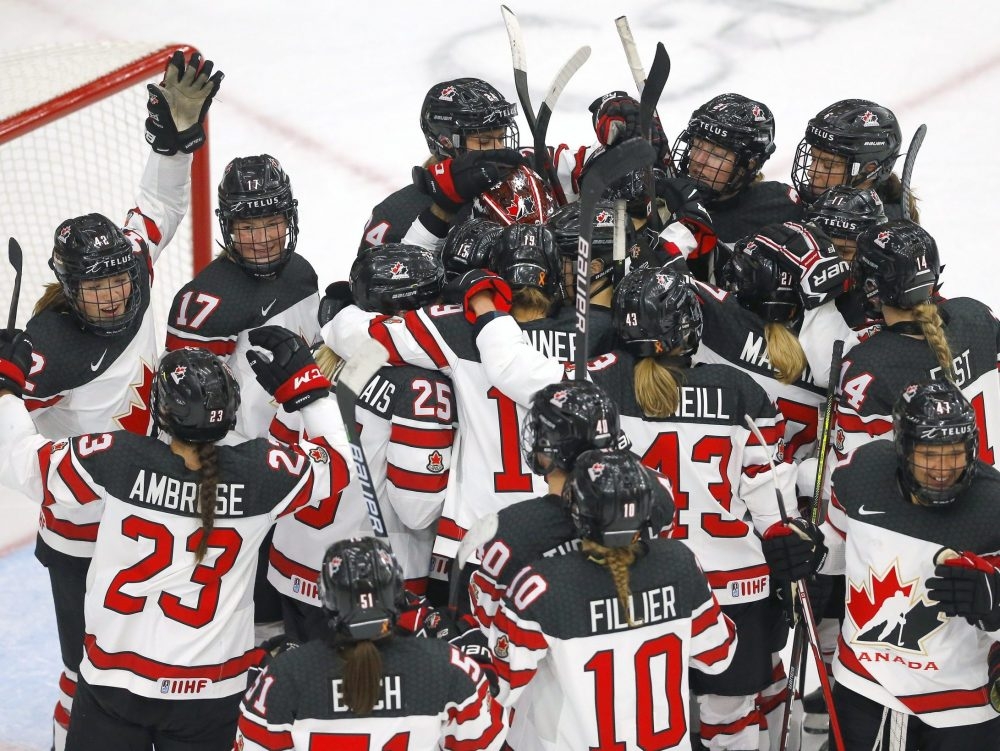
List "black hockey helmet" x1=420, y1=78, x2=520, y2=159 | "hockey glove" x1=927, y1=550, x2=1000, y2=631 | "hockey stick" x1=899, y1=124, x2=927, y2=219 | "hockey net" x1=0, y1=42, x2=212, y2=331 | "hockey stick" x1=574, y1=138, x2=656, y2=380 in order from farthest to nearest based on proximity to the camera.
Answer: "hockey net" x1=0, y1=42, x2=212, y2=331 < "black hockey helmet" x1=420, y1=78, x2=520, y2=159 < "hockey stick" x1=899, y1=124, x2=927, y2=219 < "hockey stick" x1=574, y1=138, x2=656, y2=380 < "hockey glove" x1=927, y1=550, x2=1000, y2=631

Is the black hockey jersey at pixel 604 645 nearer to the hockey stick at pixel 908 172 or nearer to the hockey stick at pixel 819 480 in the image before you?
the hockey stick at pixel 819 480

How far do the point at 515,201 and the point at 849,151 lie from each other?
0.98 meters

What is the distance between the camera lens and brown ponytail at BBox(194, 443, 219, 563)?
327cm

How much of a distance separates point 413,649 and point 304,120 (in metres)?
4.75

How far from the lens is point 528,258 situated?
378 cm

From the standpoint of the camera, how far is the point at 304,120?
7.32 metres

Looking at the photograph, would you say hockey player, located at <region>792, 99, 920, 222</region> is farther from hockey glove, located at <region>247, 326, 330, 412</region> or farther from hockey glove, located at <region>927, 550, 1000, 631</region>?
hockey glove, located at <region>247, 326, 330, 412</region>

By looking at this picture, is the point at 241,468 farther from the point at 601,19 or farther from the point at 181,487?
the point at 601,19

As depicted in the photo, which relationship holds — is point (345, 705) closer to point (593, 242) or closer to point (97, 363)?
point (97, 363)

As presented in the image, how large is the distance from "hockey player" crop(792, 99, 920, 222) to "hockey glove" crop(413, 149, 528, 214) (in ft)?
2.83

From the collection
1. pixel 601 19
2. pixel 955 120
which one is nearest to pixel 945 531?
pixel 955 120

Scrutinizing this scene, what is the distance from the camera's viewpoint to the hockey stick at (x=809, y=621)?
3.50 m

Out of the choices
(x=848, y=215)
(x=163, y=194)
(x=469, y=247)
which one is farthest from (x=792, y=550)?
(x=163, y=194)

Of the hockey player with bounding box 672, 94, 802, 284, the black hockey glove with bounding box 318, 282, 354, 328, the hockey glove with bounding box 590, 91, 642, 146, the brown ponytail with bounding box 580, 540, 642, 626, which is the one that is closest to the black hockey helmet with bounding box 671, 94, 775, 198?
the hockey player with bounding box 672, 94, 802, 284
